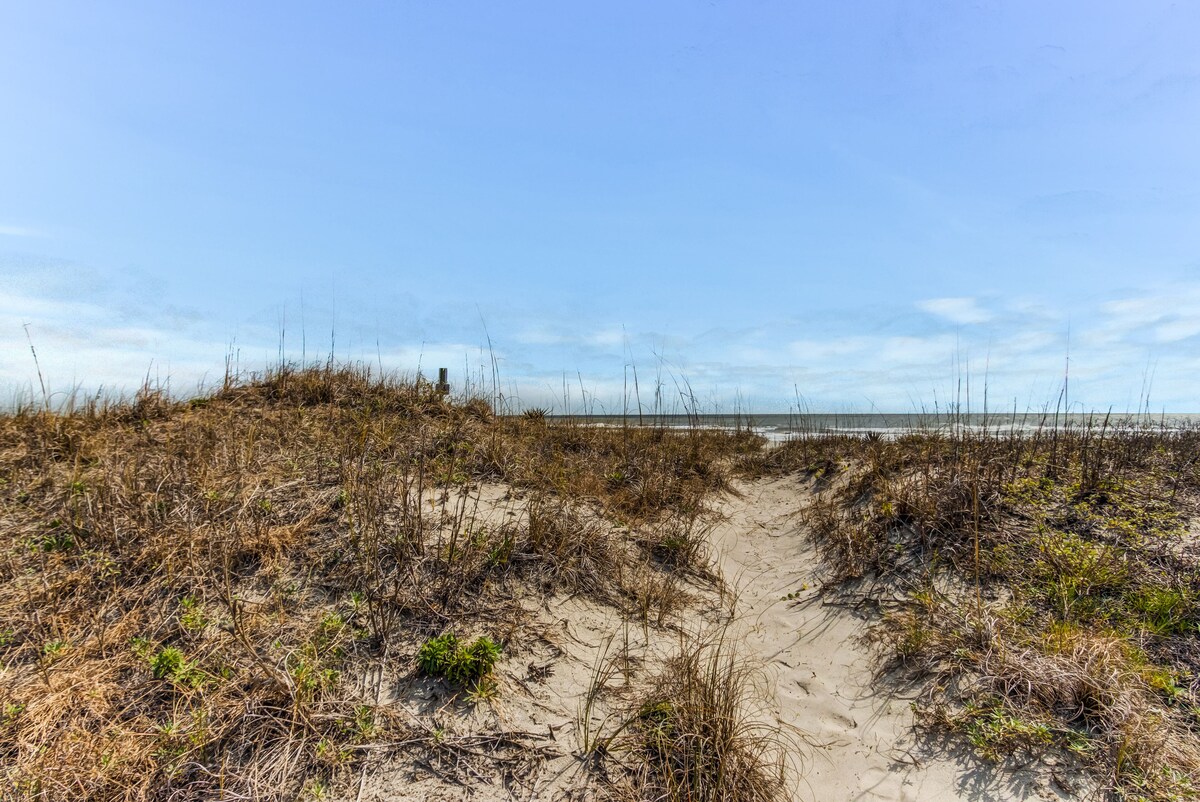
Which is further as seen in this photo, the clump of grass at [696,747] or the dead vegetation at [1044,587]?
the dead vegetation at [1044,587]

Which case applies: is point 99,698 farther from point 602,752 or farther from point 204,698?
point 602,752

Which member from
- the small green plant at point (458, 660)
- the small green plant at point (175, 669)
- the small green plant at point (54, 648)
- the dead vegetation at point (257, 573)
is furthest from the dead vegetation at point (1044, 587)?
the small green plant at point (54, 648)

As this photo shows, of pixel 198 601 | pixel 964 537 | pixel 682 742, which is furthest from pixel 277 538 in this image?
pixel 964 537

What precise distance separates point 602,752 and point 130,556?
15.8ft

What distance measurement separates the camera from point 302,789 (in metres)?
3.63

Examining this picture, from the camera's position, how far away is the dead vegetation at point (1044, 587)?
412 centimetres

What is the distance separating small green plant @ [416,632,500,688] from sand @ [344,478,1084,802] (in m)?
0.13

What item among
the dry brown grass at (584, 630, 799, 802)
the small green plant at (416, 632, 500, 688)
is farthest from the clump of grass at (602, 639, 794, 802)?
the small green plant at (416, 632, 500, 688)

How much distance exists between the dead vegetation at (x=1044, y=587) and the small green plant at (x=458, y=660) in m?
3.53

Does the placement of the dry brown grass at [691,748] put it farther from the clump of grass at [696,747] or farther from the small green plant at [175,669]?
the small green plant at [175,669]

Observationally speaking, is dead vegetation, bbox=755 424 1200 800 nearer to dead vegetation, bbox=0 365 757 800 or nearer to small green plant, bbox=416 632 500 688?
dead vegetation, bbox=0 365 757 800

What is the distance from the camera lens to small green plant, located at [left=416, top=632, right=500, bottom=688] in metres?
4.39

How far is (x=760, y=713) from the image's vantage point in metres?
4.57

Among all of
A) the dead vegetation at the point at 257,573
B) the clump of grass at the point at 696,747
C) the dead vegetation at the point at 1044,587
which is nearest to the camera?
the clump of grass at the point at 696,747
